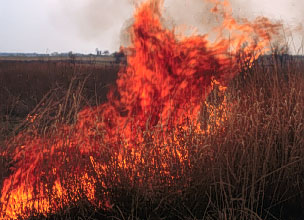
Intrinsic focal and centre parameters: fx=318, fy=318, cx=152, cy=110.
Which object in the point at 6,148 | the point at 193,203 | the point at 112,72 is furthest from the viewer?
the point at 112,72

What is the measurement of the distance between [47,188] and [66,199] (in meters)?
0.20

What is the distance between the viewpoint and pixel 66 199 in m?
2.91

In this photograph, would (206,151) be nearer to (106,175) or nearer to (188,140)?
(188,140)

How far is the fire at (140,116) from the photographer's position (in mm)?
2877

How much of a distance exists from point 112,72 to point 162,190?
1423cm

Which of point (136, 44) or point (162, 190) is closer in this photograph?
point (162, 190)

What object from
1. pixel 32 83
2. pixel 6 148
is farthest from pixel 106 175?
pixel 32 83

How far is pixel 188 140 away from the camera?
2.96 m

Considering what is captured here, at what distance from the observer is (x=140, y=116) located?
13.7 feet

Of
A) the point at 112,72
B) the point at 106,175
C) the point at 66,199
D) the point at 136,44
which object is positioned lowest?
the point at 66,199

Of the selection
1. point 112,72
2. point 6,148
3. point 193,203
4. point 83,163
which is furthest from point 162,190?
point 112,72

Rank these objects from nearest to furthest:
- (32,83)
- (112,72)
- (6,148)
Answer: (6,148) < (32,83) < (112,72)

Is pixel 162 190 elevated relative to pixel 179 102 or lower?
lower

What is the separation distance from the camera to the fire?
2.88 metres
